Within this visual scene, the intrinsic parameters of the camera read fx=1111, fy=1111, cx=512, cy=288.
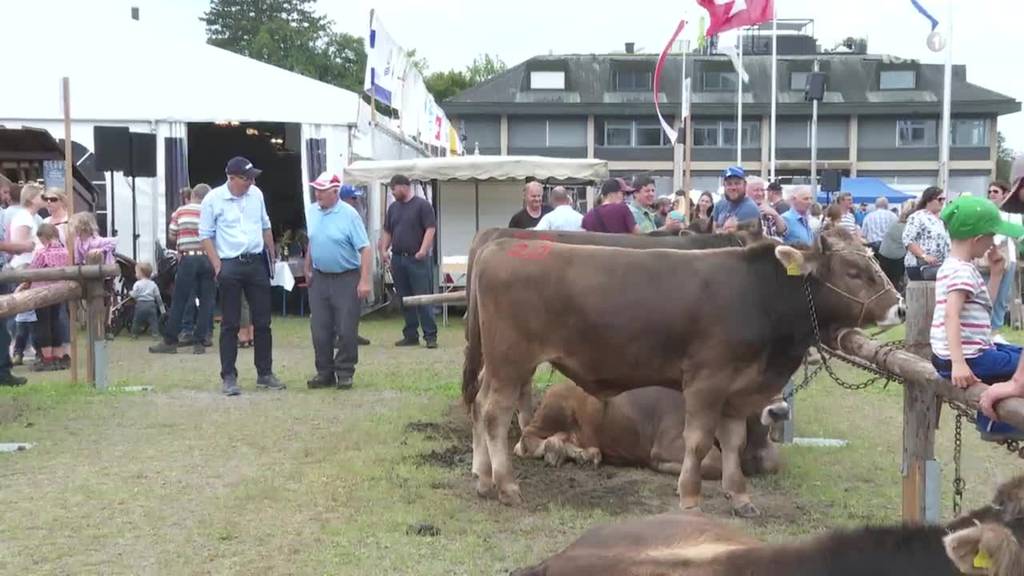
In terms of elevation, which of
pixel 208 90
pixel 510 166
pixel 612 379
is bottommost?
pixel 612 379

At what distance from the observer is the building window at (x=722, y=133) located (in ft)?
191

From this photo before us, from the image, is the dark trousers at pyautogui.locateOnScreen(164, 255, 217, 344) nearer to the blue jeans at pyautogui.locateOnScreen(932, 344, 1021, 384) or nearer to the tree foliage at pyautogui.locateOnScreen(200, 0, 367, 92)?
the blue jeans at pyautogui.locateOnScreen(932, 344, 1021, 384)

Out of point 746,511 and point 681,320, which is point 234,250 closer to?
point 681,320

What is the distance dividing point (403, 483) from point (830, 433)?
12.1ft

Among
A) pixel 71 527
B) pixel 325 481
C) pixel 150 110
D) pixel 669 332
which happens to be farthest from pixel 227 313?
pixel 150 110

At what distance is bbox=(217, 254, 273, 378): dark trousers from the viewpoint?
10.0 m

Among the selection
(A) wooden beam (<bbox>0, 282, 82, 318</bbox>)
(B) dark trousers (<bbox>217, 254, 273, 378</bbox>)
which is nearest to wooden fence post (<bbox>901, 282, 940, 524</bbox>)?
(B) dark trousers (<bbox>217, 254, 273, 378</bbox>)

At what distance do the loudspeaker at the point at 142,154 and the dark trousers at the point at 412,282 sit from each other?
4.02 metres

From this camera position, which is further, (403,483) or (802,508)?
(403,483)

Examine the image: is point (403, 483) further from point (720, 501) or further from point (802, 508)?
point (802, 508)

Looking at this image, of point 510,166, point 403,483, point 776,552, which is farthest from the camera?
point 510,166

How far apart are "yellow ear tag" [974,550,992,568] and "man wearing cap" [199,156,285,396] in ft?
27.3

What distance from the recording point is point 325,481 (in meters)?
6.91

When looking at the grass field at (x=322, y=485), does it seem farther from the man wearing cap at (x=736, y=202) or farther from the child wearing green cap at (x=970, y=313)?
the man wearing cap at (x=736, y=202)
